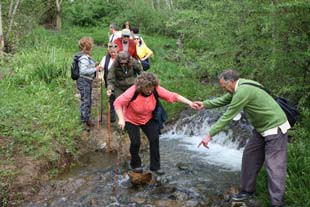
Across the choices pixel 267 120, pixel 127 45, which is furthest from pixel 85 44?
pixel 267 120

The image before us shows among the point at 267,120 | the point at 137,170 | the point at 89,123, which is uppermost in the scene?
the point at 267,120

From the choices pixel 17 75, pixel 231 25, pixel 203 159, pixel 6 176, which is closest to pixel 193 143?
pixel 203 159

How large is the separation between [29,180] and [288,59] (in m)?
5.19

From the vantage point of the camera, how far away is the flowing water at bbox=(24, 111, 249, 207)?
6410mm

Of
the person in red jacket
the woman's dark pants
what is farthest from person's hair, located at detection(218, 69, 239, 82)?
the person in red jacket

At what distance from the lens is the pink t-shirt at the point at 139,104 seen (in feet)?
20.7

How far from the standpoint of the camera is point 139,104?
6.42 meters

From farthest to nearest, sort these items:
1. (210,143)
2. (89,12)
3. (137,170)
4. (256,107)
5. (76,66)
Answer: (89,12), (210,143), (76,66), (137,170), (256,107)

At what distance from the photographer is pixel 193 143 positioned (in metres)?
9.60

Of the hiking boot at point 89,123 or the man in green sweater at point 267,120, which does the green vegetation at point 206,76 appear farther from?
the man in green sweater at point 267,120

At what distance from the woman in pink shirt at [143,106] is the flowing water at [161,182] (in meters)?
0.61

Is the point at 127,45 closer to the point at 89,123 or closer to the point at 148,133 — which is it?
the point at 89,123

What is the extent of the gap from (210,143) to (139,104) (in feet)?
11.9

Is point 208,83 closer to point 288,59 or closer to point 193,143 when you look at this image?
point 193,143
